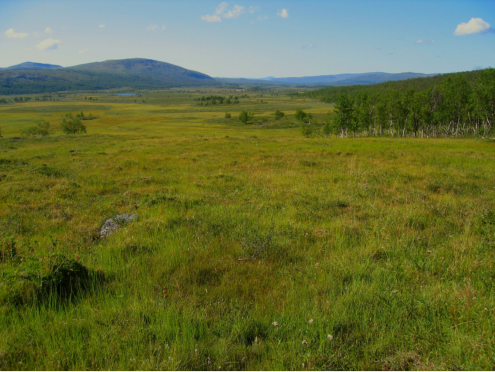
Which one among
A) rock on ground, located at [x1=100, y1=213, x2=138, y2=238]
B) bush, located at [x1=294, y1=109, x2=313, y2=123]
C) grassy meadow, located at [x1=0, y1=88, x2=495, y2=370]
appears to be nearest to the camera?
grassy meadow, located at [x1=0, y1=88, x2=495, y2=370]

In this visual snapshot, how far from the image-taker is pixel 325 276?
4.54 meters

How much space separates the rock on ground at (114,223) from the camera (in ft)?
21.8

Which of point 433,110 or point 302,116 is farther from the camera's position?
point 302,116

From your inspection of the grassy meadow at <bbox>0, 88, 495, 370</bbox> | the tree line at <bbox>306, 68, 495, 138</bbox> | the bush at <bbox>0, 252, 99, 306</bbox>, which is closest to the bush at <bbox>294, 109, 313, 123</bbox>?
the tree line at <bbox>306, 68, 495, 138</bbox>

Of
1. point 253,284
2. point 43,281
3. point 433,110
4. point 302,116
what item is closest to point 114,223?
point 43,281

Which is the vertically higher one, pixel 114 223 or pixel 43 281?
pixel 43 281

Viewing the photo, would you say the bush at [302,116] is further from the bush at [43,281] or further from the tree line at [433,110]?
the bush at [43,281]

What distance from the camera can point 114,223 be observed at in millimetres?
7035

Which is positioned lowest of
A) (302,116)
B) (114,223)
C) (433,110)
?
(114,223)

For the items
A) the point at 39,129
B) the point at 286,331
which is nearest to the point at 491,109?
the point at 286,331

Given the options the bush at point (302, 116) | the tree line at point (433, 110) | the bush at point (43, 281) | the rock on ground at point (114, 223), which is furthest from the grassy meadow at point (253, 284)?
the bush at point (302, 116)

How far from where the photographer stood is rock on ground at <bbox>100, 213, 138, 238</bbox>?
6641 mm

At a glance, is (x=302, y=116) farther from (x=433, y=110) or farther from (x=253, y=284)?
(x=253, y=284)

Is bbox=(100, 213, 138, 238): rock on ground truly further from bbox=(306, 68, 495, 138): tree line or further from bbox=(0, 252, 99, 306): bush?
bbox=(306, 68, 495, 138): tree line
